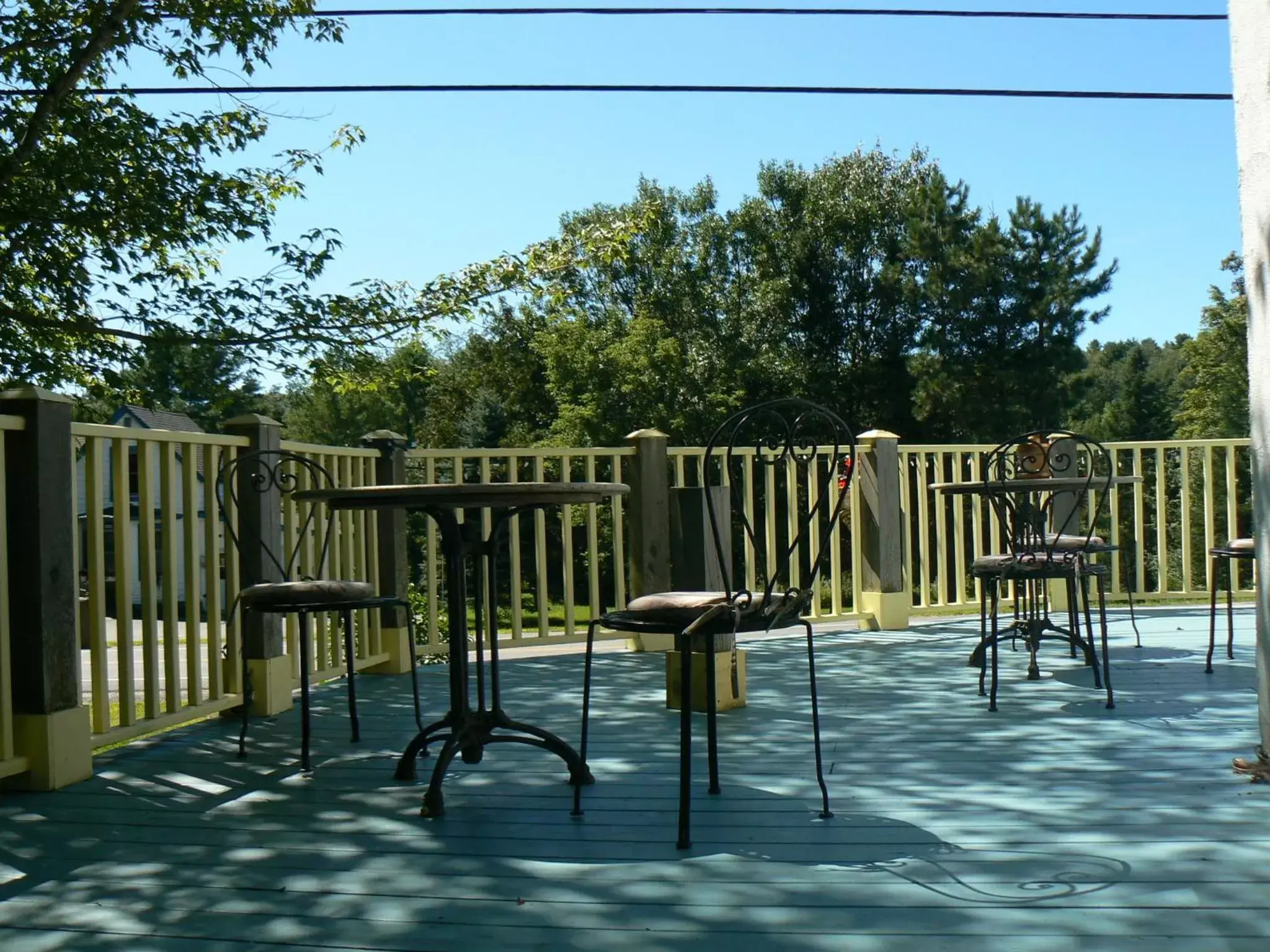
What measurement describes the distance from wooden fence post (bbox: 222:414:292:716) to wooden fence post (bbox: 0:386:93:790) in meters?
0.94

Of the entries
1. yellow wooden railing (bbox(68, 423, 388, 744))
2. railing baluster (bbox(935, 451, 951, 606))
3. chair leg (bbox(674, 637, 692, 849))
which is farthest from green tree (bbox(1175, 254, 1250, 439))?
chair leg (bbox(674, 637, 692, 849))

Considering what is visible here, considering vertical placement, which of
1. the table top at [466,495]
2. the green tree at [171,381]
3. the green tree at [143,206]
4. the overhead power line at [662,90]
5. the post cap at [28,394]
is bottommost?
the table top at [466,495]

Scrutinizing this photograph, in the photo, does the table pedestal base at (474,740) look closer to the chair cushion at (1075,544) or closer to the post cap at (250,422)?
the post cap at (250,422)

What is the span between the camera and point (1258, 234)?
8.37 ft

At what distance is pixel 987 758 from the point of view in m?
2.94

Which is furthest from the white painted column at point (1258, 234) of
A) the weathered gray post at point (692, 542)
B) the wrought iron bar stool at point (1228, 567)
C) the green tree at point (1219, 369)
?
the green tree at point (1219, 369)

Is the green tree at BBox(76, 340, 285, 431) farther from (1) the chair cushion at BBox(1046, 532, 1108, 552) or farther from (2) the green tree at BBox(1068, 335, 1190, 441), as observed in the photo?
(2) the green tree at BBox(1068, 335, 1190, 441)

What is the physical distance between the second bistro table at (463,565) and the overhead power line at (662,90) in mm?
5589

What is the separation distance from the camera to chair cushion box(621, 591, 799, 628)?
2.40 meters

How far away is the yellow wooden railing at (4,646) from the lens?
276cm

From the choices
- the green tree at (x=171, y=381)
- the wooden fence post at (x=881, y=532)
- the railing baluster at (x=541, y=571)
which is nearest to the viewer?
the railing baluster at (x=541, y=571)

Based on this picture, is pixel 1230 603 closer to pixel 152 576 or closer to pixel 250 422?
pixel 250 422

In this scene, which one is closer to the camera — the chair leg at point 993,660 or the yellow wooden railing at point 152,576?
the yellow wooden railing at point 152,576

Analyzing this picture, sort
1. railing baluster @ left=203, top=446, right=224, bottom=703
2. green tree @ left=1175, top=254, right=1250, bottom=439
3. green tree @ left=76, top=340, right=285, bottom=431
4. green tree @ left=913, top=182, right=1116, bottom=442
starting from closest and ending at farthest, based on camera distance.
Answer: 1. railing baluster @ left=203, top=446, right=224, bottom=703
2. green tree @ left=76, top=340, right=285, bottom=431
3. green tree @ left=913, top=182, right=1116, bottom=442
4. green tree @ left=1175, top=254, right=1250, bottom=439
